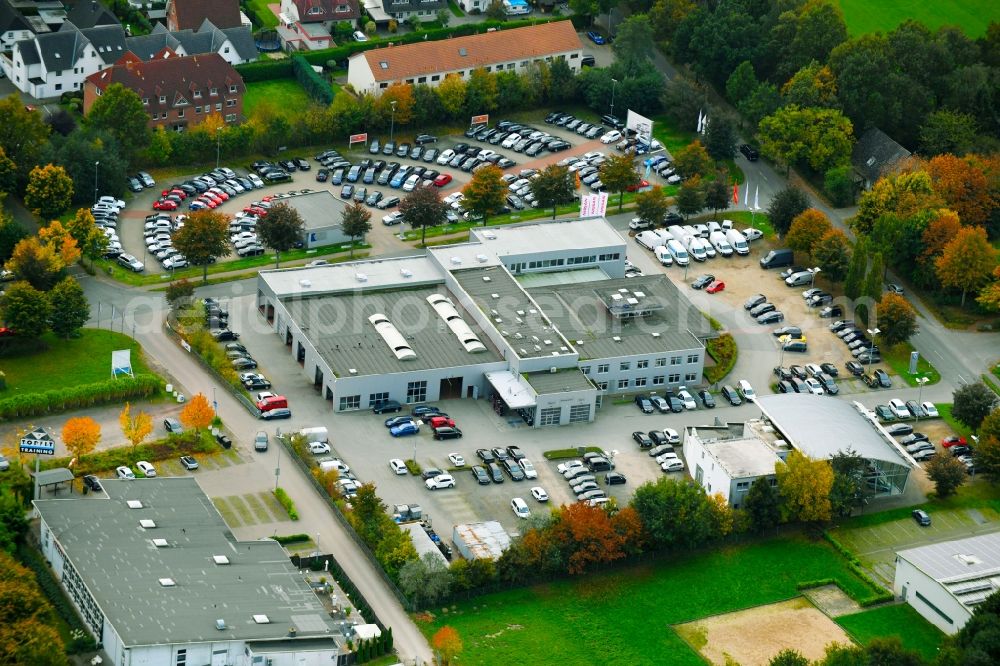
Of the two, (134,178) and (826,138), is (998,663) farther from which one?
(134,178)

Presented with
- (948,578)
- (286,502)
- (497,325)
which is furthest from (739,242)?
(286,502)

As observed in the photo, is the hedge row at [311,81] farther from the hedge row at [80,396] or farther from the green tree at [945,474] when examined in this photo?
the green tree at [945,474]

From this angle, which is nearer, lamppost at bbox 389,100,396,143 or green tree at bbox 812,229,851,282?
green tree at bbox 812,229,851,282

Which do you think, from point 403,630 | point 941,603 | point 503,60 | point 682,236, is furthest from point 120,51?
point 941,603

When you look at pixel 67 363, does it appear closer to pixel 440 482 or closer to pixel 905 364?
pixel 440 482

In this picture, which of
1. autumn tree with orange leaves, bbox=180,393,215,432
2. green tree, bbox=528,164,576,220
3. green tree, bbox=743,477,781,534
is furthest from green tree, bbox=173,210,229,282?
green tree, bbox=743,477,781,534

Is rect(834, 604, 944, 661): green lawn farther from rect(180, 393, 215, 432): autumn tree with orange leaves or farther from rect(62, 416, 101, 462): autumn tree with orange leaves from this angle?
rect(62, 416, 101, 462): autumn tree with orange leaves

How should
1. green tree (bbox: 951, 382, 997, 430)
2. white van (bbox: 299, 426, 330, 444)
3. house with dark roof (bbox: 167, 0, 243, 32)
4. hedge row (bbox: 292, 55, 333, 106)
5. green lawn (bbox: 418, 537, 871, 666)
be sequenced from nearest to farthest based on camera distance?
green lawn (bbox: 418, 537, 871, 666) < white van (bbox: 299, 426, 330, 444) < green tree (bbox: 951, 382, 997, 430) < hedge row (bbox: 292, 55, 333, 106) < house with dark roof (bbox: 167, 0, 243, 32)
